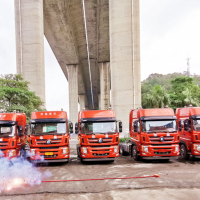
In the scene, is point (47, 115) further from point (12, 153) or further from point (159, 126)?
point (159, 126)

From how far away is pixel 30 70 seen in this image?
83.7 ft

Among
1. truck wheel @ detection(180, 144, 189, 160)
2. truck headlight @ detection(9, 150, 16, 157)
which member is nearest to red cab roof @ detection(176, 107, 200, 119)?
truck wheel @ detection(180, 144, 189, 160)

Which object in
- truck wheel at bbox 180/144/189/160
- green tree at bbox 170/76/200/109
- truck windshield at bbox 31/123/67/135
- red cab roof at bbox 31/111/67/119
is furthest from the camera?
green tree at bbox 170/76/200/109

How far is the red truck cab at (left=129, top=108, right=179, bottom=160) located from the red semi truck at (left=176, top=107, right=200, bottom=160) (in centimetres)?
98

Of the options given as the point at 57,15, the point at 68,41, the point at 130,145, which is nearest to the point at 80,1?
the point at 57,15

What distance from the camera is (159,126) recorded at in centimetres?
1135

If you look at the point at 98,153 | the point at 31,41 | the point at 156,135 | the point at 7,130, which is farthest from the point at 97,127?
the point at 31,41

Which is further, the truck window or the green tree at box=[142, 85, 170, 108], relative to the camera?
the green tree at box=[142, 85, 170, 108]

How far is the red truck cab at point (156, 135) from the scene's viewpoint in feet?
36.5

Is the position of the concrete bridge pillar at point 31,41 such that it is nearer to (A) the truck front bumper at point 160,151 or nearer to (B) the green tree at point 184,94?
(A) the truck front bumper at point 160,151

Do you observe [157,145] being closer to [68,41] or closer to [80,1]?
[80,1]

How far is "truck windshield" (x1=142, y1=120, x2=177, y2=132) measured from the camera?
37.1 ft

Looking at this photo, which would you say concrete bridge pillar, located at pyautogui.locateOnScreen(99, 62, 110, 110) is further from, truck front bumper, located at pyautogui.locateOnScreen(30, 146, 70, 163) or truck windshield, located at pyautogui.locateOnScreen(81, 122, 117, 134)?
truck front bumper, located at pyautogui.locateOnScreen(30, 146, 70, 163)

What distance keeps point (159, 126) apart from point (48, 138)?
623 cm
